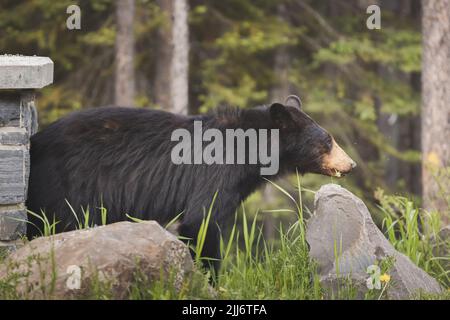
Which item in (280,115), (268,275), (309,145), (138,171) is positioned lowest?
(268,275)

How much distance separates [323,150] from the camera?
682cm

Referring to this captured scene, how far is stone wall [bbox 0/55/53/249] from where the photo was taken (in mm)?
5551

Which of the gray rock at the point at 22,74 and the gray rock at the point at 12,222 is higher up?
the gray rock at the point at 22,74

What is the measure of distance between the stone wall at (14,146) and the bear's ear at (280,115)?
1880mm

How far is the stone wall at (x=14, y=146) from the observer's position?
5.55 metres

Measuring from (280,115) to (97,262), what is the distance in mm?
2643

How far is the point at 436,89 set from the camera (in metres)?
11.1

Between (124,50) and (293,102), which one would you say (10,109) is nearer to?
(293,102)

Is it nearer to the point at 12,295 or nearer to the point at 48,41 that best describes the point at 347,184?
the point at 48,41

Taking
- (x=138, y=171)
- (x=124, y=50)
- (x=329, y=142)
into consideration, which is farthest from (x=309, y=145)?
(x=124, y=50)

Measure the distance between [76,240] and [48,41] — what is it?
9.61 m

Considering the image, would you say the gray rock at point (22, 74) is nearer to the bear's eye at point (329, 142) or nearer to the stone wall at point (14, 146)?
the stone wall at point (14, 146)

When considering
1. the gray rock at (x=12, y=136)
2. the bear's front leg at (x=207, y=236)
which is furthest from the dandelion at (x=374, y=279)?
the gray rock at (x=12, y=136)

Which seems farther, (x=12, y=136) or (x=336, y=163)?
(x=336, y=163)
